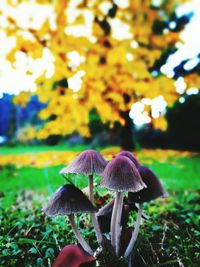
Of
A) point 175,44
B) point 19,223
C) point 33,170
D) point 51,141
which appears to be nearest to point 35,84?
point 33,170

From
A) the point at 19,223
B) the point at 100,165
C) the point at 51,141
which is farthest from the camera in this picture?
the point at 51,141

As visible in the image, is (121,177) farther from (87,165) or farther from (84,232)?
(84,232)

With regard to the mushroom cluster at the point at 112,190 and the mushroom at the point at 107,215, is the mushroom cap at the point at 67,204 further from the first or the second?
the mushroom at the point at 107,215

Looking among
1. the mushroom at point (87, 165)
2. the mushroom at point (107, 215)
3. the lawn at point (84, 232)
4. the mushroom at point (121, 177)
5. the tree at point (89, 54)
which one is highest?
the tree at point (89, 54)

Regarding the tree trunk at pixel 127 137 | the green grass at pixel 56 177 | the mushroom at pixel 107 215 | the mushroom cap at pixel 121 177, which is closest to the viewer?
the mushroom cap at pixel 121 177

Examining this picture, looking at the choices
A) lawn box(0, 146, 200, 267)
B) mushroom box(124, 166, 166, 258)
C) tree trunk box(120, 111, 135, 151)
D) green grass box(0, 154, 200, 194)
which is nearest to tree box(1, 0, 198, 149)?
green grass box(0, 154, 200, 194)

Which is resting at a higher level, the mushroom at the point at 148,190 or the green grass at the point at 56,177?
the mushroom at the point at 148,190

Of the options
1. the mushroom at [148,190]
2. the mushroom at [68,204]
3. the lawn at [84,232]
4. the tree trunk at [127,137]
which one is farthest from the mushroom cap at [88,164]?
the tree trunk at [127,137]

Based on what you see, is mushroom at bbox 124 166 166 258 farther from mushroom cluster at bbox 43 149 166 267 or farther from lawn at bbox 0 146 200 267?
lawn at bbox 0 146 200 267

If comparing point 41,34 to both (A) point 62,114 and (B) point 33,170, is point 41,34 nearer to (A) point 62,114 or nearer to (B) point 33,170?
Result: (A) point 62,114
